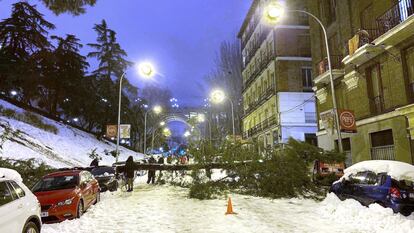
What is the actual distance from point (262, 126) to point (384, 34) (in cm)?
2739

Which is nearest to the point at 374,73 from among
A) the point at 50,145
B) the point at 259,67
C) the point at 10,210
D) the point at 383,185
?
the point at 383,185

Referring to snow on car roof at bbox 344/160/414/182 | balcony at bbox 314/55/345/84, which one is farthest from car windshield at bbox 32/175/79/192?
balcony at bbox 314/55/345/84

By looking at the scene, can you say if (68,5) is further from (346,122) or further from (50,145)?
(50,145)

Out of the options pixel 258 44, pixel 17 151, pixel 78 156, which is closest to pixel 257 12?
pixel 258 44

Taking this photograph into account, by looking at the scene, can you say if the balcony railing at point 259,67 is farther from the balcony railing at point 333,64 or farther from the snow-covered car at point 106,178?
the snow-covered car at point 106,178

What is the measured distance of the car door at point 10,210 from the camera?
6.82 m

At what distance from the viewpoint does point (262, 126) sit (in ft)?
153

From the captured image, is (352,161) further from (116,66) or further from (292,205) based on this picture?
(116,66)

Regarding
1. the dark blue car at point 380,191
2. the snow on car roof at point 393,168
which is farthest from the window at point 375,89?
the snow on car roof at point 393,168

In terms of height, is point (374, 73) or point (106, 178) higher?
point (374, 73)

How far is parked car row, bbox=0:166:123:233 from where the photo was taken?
7309 mm

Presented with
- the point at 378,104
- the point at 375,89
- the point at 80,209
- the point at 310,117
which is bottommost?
the point at 80,209

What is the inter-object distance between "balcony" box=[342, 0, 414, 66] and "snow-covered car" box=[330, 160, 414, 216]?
9.45 metres

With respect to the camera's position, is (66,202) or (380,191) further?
(66,202)
